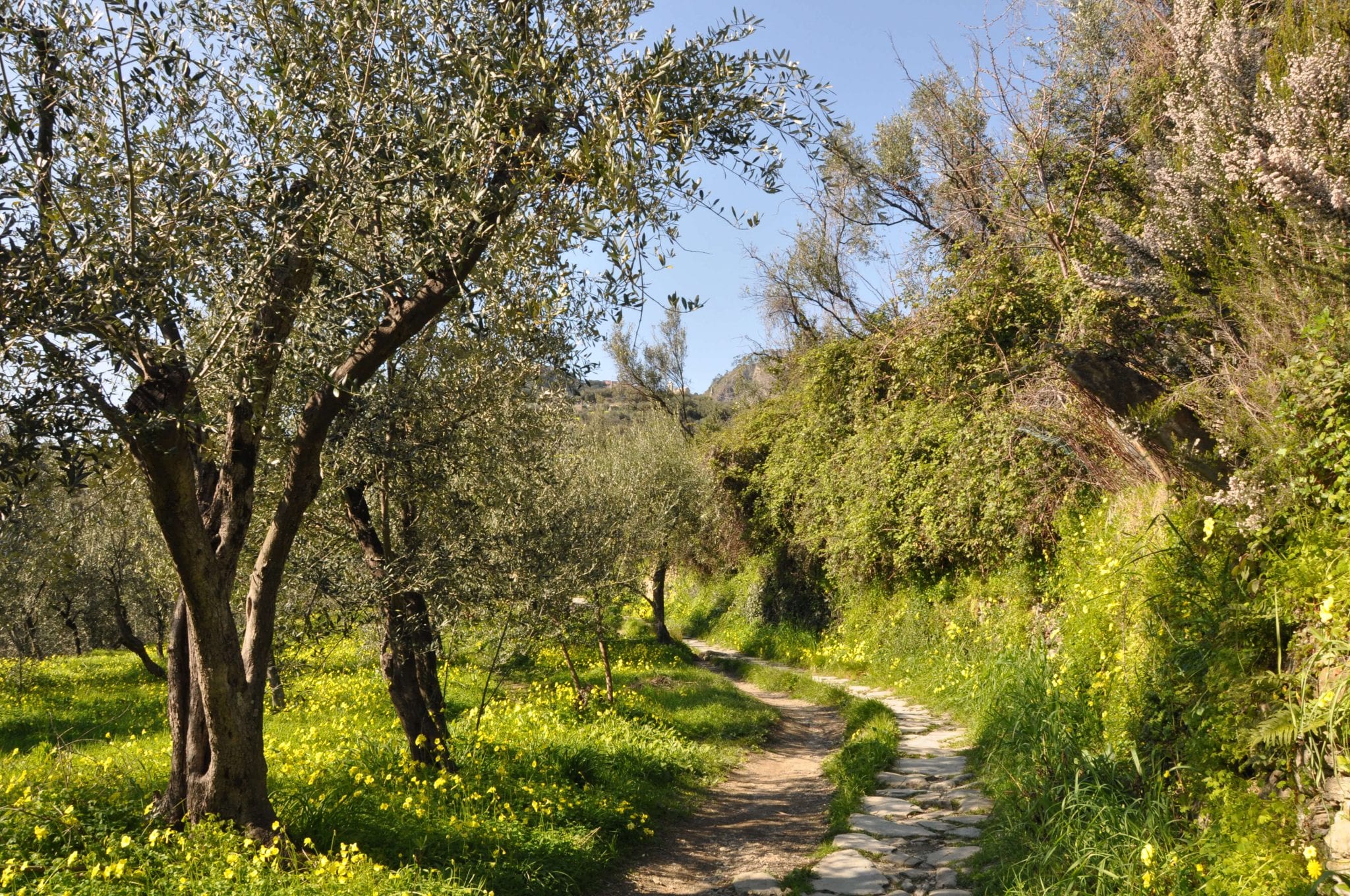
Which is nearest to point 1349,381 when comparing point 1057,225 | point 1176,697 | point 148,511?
point 1176,697

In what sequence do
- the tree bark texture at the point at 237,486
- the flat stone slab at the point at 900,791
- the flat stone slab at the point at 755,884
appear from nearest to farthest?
the tree bark texture at the point at 237,486 → the flat stone slab at the point at 755,884 → the flat stone slab at the point at 900,791

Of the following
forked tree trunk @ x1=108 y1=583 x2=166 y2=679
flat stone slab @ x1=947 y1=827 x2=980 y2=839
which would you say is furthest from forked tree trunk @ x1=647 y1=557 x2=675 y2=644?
flat stone slab @ x1=947 y1=827 x2=980 y2=839

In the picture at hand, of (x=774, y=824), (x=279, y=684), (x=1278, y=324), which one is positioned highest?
(x=1278, y=324)

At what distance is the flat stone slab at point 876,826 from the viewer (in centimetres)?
746

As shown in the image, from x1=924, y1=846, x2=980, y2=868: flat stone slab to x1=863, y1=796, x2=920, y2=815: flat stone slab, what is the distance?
106cm

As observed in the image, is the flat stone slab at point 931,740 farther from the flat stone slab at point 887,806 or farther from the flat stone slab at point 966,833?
the flat stone slab at point 966,833

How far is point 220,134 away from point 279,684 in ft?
29.1

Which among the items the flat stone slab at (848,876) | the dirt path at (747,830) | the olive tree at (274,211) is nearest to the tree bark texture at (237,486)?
the olive tree at (274,211)

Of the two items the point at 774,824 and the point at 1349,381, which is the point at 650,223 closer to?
the point at 1349,381

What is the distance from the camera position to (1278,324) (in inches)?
224

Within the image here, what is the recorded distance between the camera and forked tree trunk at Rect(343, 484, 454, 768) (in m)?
8.55

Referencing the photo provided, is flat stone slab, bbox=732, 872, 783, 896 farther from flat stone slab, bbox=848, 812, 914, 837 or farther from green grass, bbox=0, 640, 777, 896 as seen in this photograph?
green grass, bbox=0, 640, 777, 896

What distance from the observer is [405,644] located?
8695 millimetres

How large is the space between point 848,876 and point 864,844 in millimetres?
687
